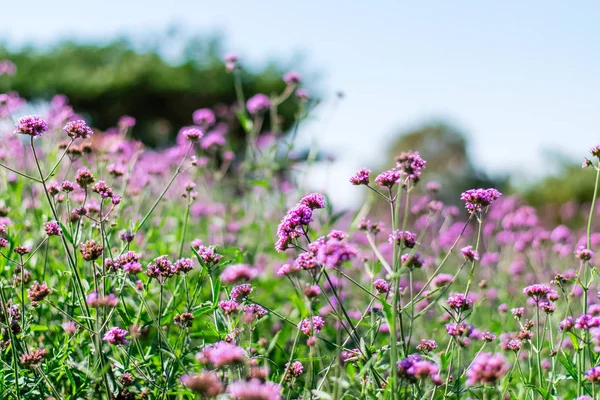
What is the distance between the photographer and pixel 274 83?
19.3 metres

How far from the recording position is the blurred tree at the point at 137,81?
17.8 metres

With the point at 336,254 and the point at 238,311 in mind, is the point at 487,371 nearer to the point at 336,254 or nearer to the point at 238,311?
the point at 336,254

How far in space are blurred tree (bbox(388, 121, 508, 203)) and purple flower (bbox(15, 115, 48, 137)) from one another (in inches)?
500

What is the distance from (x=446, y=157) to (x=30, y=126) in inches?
574

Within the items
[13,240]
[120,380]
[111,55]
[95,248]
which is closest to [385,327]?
[120,380]

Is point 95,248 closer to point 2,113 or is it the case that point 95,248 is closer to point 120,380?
point 120,380

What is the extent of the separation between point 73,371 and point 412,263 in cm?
134

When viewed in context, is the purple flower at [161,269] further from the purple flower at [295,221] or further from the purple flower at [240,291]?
the purple flower at [295,221]

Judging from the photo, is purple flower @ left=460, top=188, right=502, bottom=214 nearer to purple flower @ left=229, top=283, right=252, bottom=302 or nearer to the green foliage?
purple flower @ left=229, top=283, right=252, bottom=302

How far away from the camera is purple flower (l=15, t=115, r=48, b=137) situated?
2.13 metres

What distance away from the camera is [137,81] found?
60.1 feet

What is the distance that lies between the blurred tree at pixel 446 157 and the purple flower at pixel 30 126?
500 inches

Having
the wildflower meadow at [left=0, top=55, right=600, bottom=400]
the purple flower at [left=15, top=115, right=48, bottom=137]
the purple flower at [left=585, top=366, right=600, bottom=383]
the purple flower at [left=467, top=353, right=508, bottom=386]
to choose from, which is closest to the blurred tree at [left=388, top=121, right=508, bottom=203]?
the wildflower meadow at [left=0, top=55, right=600, bottom=400]

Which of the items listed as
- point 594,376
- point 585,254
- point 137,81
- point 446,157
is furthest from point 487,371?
point 137,81
